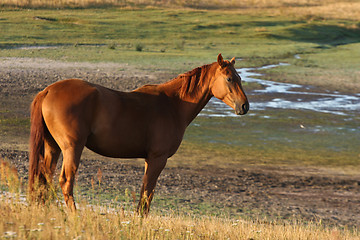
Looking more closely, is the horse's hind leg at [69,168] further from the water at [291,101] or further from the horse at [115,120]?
the water at [291,101]

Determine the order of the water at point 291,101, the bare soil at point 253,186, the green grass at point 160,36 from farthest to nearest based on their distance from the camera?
the green grass at point 160,36, the water at point 291,101, the bare soil at point 253,186

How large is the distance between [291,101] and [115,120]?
17.6 meters

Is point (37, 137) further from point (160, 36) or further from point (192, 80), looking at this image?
point (160, 36)

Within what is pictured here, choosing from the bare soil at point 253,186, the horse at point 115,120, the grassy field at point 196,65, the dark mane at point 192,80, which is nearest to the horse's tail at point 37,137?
the horse at point 115,120

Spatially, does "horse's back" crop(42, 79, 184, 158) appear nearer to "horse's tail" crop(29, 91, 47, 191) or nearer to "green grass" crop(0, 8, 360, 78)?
"horse's tail" crop(29, 91, 47, 191)

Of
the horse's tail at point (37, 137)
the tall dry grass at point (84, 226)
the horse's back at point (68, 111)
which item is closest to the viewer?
the tall dry grass at point (84, 226)

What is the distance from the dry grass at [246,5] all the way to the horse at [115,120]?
2101 inches

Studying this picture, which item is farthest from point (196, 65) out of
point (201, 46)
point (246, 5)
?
point (246, 5)

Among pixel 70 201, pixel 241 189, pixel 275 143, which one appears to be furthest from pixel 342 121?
pixel 70 201

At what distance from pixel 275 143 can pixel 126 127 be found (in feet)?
35.2

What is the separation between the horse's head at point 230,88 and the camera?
7.32 metres

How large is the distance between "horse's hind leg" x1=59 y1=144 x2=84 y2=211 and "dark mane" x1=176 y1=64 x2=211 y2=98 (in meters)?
1.71

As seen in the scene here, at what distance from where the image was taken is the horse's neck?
7.46 m

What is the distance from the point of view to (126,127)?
6.82m
